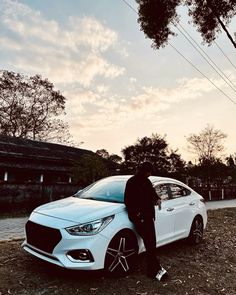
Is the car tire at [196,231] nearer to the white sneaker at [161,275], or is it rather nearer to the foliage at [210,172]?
A: the white sneaker at [161,275]

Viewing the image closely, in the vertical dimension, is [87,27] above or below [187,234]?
above

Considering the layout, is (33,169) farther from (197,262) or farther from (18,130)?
(197,262)

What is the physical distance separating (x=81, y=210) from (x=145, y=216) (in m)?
1.08

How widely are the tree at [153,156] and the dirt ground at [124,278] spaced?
70.6ft

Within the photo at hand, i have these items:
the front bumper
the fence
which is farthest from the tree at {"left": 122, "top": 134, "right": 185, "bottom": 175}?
the front bumper

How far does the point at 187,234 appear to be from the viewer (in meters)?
7.05

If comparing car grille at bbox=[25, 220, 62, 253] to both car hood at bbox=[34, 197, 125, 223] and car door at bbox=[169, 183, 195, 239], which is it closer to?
car hood at bbox=[34, 197, 125, 223]

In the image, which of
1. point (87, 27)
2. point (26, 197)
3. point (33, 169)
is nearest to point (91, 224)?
point (87, 27)

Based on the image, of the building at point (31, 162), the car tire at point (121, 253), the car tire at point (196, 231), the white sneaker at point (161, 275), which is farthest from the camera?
the building at point (31, 162)

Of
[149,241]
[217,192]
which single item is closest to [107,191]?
[149,241]

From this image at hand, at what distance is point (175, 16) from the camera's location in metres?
14.6

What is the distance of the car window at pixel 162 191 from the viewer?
21.2 feet

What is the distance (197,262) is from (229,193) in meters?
33.2

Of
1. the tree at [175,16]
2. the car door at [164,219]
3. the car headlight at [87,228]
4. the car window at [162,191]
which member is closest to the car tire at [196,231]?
the car door at [164,219]
